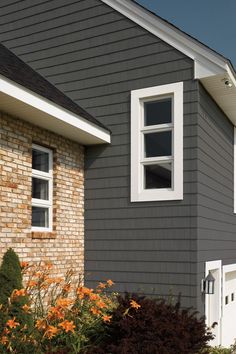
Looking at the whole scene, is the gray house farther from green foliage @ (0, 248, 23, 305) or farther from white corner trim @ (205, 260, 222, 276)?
green foliage @ (0, 248, 23, 305)

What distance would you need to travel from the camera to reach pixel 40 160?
298 inches

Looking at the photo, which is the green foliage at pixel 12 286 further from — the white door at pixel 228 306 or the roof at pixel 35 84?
the white door at pixel 228 306

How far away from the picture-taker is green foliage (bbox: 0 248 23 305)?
217 inches

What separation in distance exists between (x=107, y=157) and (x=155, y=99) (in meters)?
1.43

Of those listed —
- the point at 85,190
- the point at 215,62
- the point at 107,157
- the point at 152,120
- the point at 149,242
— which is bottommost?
the point at 149,242

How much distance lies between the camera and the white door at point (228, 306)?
9.05 meters

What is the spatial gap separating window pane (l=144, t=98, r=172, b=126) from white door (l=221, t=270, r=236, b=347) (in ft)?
11.4

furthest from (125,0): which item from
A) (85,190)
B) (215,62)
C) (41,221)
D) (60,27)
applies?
(41,221)

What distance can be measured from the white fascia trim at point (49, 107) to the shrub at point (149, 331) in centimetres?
304

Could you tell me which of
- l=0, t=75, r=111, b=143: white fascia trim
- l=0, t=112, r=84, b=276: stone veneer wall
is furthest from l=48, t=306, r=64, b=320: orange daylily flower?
l=0, t=75, r=111, b=143: white fascia trim

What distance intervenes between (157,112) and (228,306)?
4769mm

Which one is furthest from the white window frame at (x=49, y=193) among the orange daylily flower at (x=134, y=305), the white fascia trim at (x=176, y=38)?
the white fascia trim at (x=176, y=38)

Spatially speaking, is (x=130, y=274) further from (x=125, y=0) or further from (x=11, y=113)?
(x=125, y=0)

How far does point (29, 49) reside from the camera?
930 centimetres
